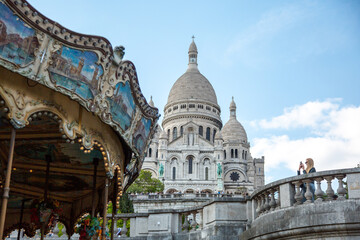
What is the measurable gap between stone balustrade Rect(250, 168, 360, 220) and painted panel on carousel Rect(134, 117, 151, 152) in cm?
334

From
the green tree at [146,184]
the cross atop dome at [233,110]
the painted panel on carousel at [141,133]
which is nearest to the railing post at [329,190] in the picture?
the painted panel on carousel at [141,133]

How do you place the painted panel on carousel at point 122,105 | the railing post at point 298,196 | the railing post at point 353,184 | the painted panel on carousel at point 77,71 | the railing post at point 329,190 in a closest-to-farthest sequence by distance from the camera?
the painted panel on carousel at point 77,71, the railing post at point 353,184, the railing post at point 329,190, the railing post at point 298,196, the painted panel on carousel at point 122,105

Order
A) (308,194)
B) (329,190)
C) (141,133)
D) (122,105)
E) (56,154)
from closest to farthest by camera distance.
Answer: (329,190) < (308,194) < (122,105) < (141,133) < (56,154)

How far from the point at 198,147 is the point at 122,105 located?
3088 inches

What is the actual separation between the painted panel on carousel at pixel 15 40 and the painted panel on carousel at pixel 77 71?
→ 543mm

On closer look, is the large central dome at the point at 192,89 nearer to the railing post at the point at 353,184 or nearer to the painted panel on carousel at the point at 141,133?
the painted panel on carousel at the point at 141,133

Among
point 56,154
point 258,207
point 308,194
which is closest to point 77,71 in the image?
point 308,194

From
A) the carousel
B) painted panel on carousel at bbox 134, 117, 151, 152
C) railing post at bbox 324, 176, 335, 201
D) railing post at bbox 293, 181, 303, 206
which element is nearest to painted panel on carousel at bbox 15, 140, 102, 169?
the carousel

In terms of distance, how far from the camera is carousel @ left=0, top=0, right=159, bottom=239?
8484 mm

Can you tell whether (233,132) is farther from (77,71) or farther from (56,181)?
(77,71)

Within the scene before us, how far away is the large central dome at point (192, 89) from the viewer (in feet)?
331

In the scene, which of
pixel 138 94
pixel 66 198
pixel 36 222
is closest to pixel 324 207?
pixel 138 94

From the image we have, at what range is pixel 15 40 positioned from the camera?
8.24 metres

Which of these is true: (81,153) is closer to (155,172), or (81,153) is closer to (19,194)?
(19,194)
